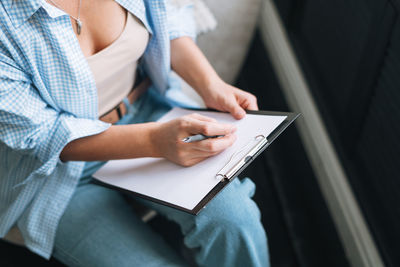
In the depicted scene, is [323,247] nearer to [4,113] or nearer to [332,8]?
[332,8]

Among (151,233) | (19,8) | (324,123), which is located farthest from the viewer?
(324,123)

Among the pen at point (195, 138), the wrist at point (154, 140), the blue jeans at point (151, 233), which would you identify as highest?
the pen at point (195, 138)

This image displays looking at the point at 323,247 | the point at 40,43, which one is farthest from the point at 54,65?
the point at 323,247

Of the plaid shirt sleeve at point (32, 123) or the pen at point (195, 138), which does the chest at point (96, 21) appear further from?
the pen at point (195, 138)

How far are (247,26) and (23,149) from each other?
75 cm

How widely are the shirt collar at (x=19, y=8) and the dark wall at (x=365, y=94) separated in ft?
2.13

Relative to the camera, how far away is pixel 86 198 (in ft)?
2.95

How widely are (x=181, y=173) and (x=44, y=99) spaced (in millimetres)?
292

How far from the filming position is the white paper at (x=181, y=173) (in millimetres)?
711

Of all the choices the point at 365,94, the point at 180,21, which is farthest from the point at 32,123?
the point at 365,94

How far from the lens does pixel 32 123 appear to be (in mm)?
749

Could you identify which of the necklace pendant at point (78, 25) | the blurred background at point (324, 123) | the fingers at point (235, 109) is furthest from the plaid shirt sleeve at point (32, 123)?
the blurred background at point (324, 123)

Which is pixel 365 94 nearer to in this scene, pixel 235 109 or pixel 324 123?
pixel 324 123

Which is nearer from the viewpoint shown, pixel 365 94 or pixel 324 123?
pixel 365 94
